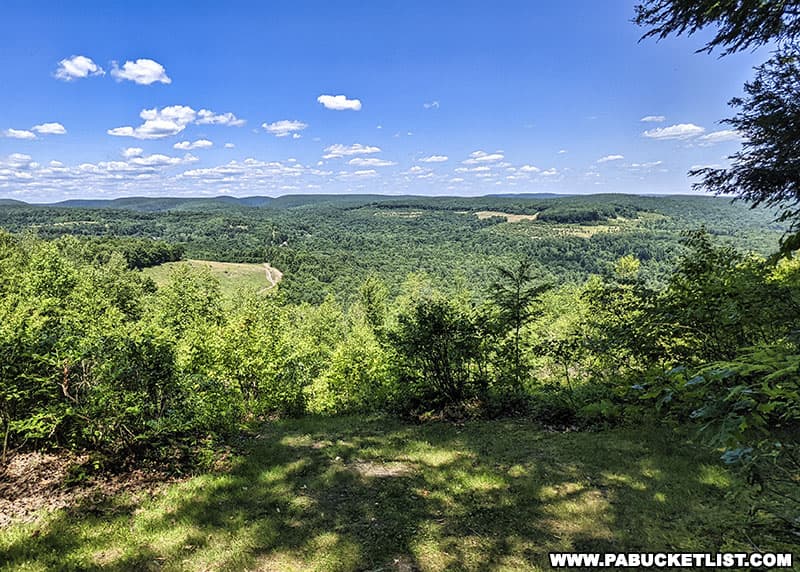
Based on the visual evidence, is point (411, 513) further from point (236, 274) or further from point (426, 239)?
point (426, 239)

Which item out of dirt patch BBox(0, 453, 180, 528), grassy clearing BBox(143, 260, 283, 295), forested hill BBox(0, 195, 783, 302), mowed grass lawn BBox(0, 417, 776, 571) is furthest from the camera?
forested hill BBox(0, 195, 783, 302)

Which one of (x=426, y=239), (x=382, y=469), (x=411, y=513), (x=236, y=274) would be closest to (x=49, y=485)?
(x=382, y=469)

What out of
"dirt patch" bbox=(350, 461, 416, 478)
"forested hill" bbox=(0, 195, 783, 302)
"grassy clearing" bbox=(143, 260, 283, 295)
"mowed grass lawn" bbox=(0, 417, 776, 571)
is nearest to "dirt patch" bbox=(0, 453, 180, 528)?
"mowed grass lawn" bbox=(0, 417, 776, 571)

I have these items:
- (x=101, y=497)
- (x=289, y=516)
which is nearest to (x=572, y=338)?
(x=289, y=516)

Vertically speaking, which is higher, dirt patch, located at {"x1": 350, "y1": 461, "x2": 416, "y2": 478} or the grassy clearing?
dirt patch, located at {"x1": 350, "y1": 461, "x2": 416, "y2": 478}

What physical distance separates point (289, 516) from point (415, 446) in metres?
2.35

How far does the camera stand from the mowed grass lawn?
11.2ft

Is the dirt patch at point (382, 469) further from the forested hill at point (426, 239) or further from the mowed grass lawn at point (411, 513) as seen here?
the forested hill at point (426, 239)

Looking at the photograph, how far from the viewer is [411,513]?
4105 millimetres

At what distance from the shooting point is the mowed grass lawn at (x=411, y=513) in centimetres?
341

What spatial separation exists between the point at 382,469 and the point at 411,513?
3.82ft

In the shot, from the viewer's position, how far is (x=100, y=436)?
4.60m

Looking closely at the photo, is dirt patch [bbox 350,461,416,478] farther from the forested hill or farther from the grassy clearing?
the grassy clearing

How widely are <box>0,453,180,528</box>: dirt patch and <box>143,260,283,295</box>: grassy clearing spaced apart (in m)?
71.6
